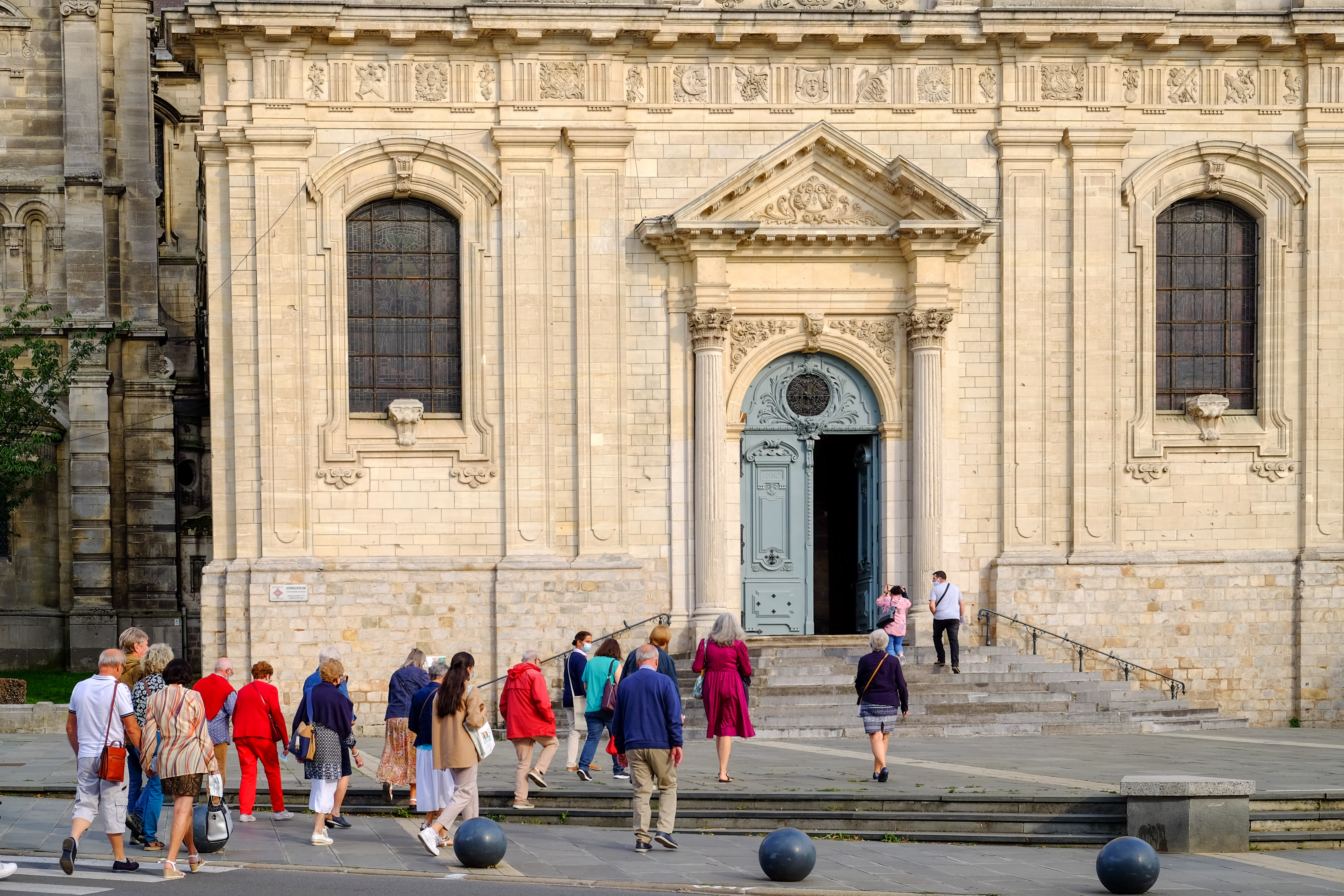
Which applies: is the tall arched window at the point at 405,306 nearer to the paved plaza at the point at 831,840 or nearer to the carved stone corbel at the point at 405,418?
the carved stone corbel at the point at 405,418

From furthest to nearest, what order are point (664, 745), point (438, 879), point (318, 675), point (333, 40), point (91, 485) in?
point (91, 485), point (333, 40), point (318, 675), point (664, 745), point (438, 879)

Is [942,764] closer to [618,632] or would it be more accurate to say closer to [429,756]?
[618,632]

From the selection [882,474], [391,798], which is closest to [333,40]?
[882,474]

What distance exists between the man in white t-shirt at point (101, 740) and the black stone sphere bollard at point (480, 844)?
8.68 ft

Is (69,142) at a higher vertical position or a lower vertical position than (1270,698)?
higher

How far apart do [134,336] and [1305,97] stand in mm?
23024

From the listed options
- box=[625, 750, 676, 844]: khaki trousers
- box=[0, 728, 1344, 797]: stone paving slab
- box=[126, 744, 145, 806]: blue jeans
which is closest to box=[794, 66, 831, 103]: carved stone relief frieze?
box=[0, 728, 1344, 797]: stone paving slab

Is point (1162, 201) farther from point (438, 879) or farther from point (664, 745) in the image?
point (438, 879)

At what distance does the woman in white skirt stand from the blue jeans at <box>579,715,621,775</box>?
2.66 metres

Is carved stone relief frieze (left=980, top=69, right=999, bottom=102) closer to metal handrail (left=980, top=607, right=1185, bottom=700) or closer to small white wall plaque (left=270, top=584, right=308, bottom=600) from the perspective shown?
metal handrail (left=980, top=607, right=1185, bottom=700)

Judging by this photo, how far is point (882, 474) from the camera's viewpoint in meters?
24.6

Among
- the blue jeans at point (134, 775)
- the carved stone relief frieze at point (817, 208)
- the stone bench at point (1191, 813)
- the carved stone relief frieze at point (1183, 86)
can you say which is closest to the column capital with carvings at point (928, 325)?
the carved stone relief frieze at point (817, 208)

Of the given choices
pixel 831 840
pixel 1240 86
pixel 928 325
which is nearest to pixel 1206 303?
pixel 1240 86

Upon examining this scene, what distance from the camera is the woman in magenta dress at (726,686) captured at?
1722 cm
